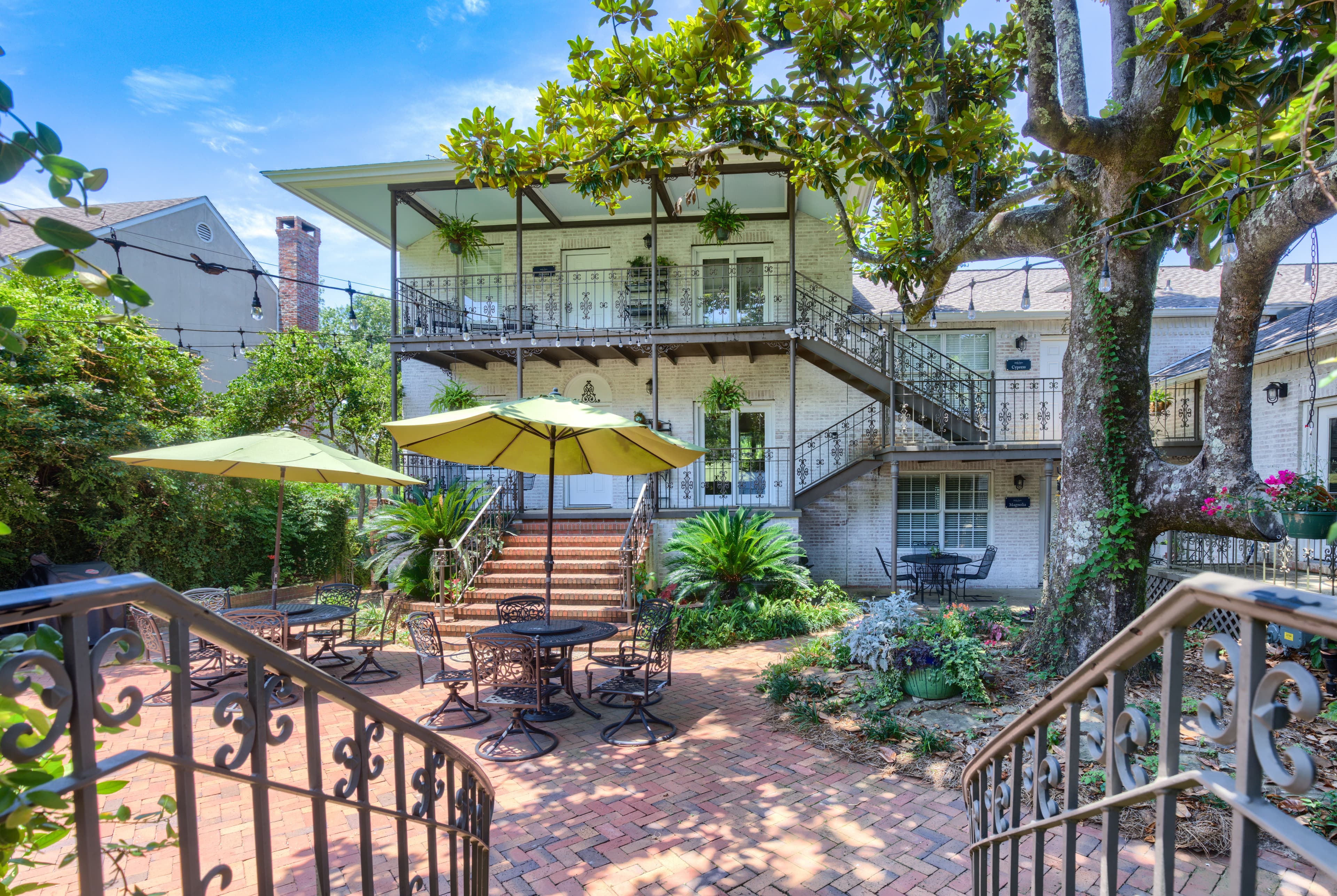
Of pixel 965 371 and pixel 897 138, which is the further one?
pixel 965 371

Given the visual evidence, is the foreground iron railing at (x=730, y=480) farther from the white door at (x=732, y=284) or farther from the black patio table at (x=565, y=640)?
the black patio table at (x=565, y=640)

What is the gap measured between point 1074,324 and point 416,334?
10691 mm

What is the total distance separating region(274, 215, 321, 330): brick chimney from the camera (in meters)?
17.2

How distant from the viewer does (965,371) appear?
A: 13.5 metres

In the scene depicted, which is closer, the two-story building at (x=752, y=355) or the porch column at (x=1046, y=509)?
the porch column at (x=1046, y=509)

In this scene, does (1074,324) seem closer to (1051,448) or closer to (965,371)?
(1051,448)

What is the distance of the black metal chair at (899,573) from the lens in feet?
40.8

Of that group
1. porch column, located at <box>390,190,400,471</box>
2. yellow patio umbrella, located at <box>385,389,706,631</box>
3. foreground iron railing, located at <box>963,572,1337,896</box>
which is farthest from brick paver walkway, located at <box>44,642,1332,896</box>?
porch column, located at <box>390,190,400,471</box>

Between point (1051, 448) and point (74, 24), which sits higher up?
point (74, 24)

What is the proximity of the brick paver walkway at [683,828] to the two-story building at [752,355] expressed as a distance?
7.08 m

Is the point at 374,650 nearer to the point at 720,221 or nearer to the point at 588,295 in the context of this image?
the point at 588,295

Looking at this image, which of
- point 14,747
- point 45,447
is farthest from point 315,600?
point 14,747

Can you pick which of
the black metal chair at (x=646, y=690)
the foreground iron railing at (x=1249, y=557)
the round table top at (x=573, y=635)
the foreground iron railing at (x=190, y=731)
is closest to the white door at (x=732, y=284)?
the foreground iron railing at (x=1249, y=557)

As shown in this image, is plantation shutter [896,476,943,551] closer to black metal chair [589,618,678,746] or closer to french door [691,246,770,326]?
french door [691,246,770,326]
